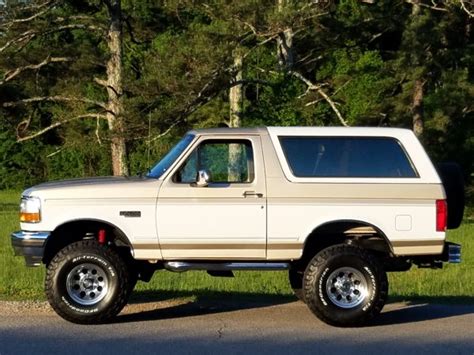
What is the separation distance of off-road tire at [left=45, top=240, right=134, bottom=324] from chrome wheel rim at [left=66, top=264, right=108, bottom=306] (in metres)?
0.02

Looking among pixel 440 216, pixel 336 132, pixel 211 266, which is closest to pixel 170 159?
pixel 211 266

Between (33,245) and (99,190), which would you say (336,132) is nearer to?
(99,190)

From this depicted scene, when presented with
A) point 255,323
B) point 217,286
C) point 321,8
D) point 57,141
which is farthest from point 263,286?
point 57,141

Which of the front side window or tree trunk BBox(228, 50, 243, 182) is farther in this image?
tree trunk BBox(228, 50, 243, 182)

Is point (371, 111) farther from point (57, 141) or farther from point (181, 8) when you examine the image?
point (57, 141)

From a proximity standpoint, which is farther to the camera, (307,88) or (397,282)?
(307,88)

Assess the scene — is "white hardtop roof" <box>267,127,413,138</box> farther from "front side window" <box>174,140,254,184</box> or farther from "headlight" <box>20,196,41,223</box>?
"headlight" <box>20,196,41,223</box>

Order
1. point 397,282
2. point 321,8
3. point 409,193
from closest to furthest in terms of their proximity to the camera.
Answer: point 409,193
point 397,282
point 321,8


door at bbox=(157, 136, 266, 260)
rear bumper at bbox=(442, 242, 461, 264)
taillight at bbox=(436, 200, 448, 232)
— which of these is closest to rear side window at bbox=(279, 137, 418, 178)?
taillight at bbox=(436, 200, 448, 232)

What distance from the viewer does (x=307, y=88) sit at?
3744 cm

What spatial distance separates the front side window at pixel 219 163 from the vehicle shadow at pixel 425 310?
7.04ft

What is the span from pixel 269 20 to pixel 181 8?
16.3 ft

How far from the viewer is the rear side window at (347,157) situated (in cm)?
1060

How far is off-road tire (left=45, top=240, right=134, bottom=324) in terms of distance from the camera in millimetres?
10312
